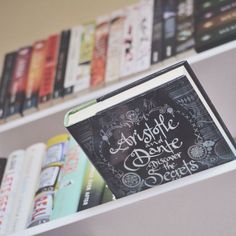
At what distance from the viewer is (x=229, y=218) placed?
34.3 inches

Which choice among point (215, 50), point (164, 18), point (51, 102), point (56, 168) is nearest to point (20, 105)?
point (51, 102)

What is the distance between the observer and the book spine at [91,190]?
92 centimetres

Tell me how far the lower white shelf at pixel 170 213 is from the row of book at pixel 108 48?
335 mm

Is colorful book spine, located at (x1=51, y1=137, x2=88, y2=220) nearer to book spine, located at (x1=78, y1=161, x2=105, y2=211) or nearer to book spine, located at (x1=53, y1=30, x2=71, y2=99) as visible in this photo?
book spine, located at (x1=78, y1=161, x2=105, y2=211)

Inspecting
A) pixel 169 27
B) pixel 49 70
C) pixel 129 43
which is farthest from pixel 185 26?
pixel 49 70

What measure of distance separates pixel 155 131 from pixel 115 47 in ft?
1.52

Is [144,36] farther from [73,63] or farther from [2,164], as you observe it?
[2,164]

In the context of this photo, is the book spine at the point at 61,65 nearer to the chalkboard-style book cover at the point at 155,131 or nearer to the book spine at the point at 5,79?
the book spine at the point at 5,79

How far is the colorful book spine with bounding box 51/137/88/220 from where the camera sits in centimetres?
95

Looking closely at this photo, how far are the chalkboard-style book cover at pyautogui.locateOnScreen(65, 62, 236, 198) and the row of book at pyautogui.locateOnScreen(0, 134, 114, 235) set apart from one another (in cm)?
11

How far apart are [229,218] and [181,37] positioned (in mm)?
426

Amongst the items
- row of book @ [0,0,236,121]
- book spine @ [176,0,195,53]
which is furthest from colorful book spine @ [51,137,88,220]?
book spine @ [176,0,195,53]

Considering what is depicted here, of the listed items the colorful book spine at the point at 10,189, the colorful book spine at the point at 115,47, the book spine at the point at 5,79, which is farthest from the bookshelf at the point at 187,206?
the book spine at the point at 5,79

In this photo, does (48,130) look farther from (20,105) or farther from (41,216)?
(41,216)
